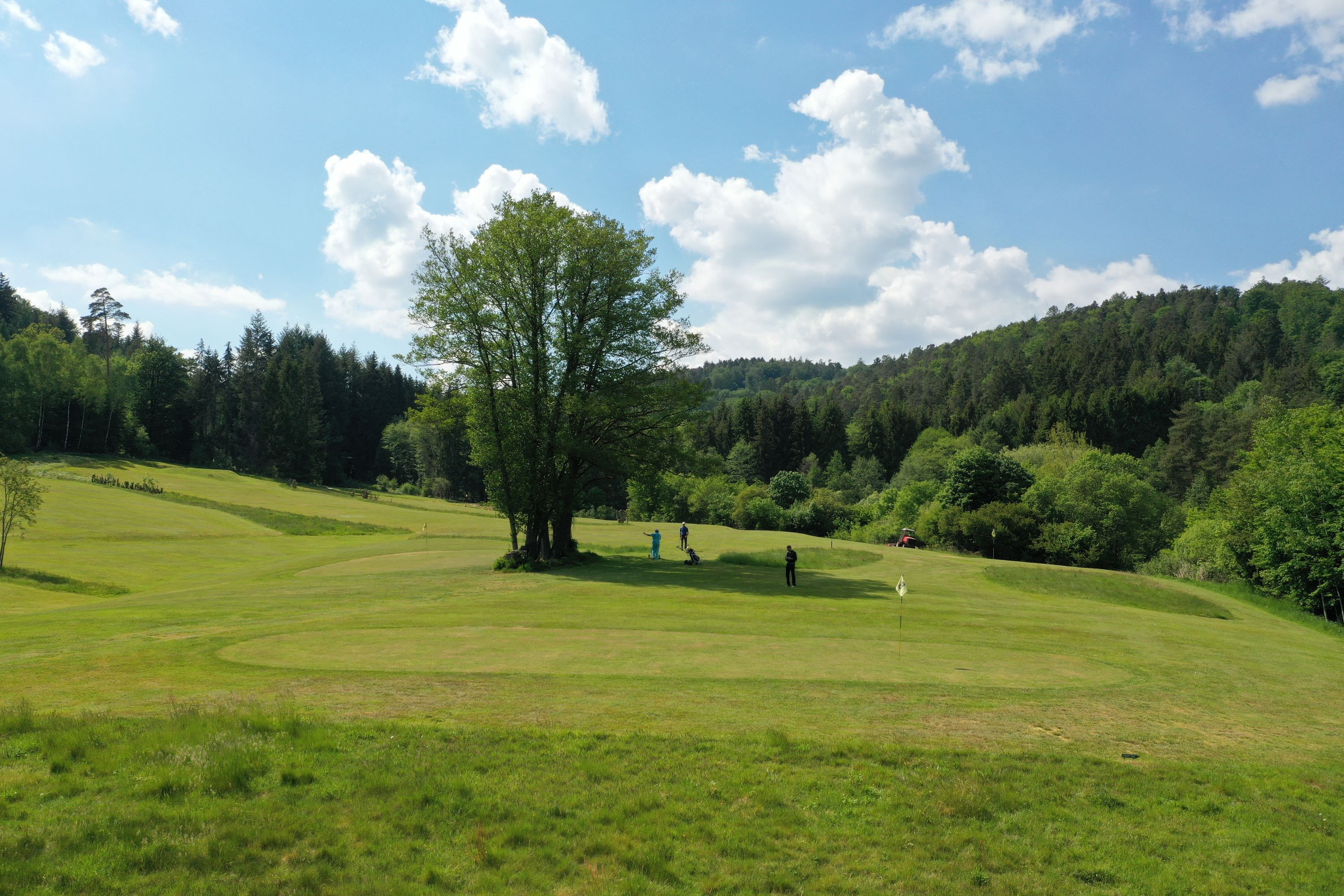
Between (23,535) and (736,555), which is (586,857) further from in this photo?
(23,535)

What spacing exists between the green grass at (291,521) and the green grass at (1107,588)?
51.8 meters

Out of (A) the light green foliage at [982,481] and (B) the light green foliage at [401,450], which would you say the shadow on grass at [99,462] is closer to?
(B) the light green foliage at [401,450]

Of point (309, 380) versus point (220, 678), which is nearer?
point (220, 678)

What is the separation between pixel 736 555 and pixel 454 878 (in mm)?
38041

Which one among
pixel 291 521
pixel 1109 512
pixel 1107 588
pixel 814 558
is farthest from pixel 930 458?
pixel 291 521

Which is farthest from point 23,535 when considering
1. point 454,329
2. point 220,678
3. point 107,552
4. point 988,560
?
point 988,560

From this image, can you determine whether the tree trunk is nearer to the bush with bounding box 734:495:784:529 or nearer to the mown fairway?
the bush with bounding box 734:495:784:529

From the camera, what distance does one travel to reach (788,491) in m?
88.8

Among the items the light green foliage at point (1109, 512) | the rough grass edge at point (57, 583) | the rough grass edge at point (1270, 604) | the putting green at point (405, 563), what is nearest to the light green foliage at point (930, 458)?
the light green foliage at point (1109, 512)

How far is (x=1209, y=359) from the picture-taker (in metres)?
149

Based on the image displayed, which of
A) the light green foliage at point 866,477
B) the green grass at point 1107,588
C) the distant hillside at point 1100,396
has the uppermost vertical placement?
the distant hillside at point 1100,396

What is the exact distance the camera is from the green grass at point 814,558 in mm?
41875

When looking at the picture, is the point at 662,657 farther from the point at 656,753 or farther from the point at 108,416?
the point at 108,416

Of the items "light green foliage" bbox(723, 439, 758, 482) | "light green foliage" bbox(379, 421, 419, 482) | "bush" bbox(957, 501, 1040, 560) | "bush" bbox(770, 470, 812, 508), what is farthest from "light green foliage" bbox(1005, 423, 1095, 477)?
"light green foliage" bbox(379, 421, 419, 482)
